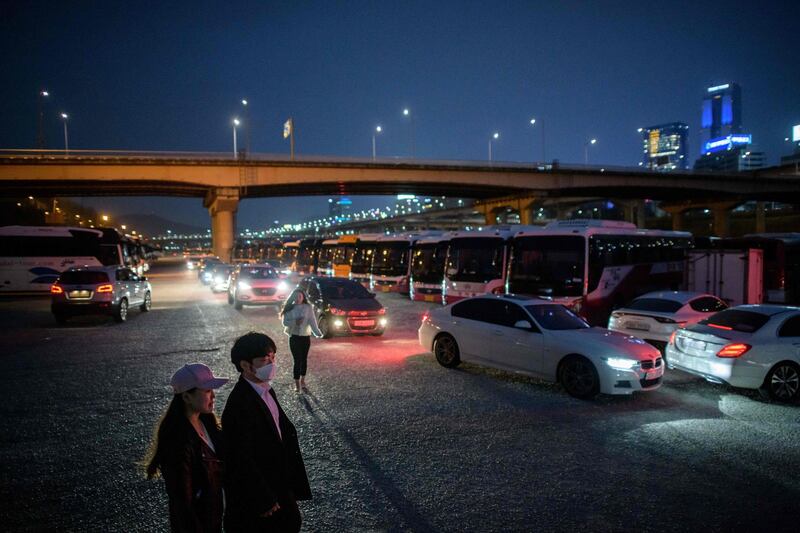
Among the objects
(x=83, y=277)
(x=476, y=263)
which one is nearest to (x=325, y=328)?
(x=476, y=263)

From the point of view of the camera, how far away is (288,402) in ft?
28.2

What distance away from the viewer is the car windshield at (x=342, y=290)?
1545cm

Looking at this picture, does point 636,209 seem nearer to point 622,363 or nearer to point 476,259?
point 476,259

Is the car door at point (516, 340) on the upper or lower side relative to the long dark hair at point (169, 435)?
lower

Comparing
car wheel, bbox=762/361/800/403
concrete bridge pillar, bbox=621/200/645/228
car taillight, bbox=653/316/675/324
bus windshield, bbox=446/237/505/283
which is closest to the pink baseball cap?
car wheel, bbox=762/361/800/403

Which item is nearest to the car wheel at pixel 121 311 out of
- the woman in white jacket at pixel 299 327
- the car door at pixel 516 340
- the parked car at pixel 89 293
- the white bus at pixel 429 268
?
the parked car at pixel 89 293

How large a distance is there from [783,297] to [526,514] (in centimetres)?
2028

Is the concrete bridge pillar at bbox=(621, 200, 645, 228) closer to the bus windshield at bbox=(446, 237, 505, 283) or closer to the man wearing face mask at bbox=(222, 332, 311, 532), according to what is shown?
the bus windshield at bbox=(446, 237, 505, 283)

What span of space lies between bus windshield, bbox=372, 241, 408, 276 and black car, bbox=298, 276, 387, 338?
12.7m

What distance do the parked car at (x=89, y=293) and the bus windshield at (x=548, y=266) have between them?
40.3ft

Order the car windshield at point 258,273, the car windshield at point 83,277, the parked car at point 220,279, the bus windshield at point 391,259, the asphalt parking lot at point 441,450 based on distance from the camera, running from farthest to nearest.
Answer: the parked car at point 220,279 → the bus windshield at point 391,259 → the car windshield at point 258,273 → the car windshield at point 83,277 → the asphalt parking lot at point 441,450

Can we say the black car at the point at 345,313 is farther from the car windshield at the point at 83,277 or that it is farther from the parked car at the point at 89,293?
the car windshield at the point at 83,277

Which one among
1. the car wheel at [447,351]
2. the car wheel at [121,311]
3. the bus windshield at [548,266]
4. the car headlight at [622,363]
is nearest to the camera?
Answer: the car headlight at [622,363]

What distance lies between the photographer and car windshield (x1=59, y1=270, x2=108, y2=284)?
17203 millimetres
